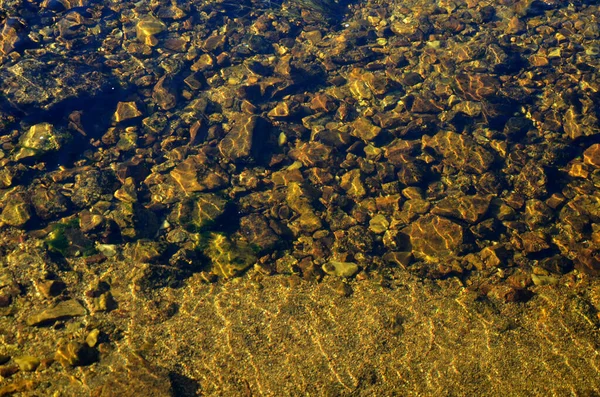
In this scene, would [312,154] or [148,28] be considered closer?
[312,154]

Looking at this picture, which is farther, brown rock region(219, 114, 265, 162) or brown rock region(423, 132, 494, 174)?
brown rock region(219, 114, 265, 162)

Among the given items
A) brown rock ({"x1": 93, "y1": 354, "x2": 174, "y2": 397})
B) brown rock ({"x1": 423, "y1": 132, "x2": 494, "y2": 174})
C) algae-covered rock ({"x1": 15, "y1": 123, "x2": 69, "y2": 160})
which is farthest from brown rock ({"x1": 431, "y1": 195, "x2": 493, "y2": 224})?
algae-covered rock ({"x1": 15, "y1": 123, "x2": 69, "y2": 160})

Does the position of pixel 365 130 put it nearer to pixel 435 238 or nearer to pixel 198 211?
pixel 435 238

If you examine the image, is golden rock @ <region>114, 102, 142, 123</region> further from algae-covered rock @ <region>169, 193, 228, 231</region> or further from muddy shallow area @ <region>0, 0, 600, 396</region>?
algae-covered rock @ <region>169, 193, 228, 231</region>

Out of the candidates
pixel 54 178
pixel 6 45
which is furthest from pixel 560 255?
pixel 6 45

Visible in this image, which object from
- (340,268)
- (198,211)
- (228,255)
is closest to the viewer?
(340,268)

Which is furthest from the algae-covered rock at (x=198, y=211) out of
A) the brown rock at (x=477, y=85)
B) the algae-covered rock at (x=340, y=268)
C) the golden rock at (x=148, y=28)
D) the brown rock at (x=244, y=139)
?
the brown rock at (x=477, y=85)

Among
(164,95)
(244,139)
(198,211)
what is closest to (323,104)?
(244,139)

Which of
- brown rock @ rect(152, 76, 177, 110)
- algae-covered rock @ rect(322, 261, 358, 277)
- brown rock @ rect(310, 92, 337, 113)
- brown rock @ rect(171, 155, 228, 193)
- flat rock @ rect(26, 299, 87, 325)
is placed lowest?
algae-covered rock @ rect(322, 261, 358, 277)
